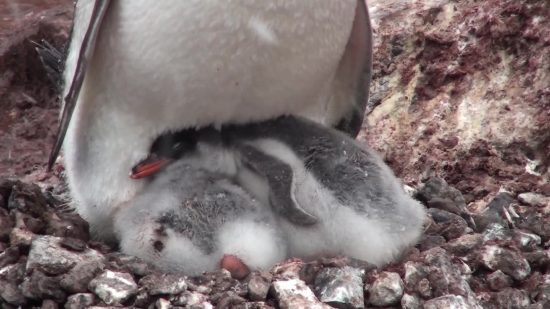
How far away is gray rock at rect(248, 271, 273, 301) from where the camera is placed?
153cm

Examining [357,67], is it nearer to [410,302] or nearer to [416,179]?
[416,179]

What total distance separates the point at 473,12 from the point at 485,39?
0.11 m

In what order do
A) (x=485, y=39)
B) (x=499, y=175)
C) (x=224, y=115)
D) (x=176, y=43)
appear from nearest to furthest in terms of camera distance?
(x=176, y=43) < (x=224, y=115) < (x=499, y=175) < (x=485, y=39)

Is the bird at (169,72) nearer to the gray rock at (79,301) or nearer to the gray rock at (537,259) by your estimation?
the gray rock at (79,301)

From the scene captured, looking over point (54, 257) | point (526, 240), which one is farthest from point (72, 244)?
point (526, 240)

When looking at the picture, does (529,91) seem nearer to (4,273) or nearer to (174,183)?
(174,183)

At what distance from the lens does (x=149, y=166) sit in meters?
1.82

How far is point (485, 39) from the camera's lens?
8.34 feet

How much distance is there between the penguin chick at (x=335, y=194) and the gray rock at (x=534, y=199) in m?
0.55

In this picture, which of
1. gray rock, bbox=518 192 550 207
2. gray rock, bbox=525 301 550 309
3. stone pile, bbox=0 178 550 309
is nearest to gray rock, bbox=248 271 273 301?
stone pile, bbox=0 178 550 309

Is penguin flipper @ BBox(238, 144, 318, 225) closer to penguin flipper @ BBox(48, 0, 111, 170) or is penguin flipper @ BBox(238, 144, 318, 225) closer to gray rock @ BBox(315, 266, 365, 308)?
gray rock @ BBox(315, 266, 365, 308)

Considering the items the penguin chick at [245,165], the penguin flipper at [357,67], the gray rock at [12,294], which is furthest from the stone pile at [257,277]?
the penguin flipper at [357,67]

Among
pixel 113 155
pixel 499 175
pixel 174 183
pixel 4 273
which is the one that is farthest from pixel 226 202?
pixel 499 175

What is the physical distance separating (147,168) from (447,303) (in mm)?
705
